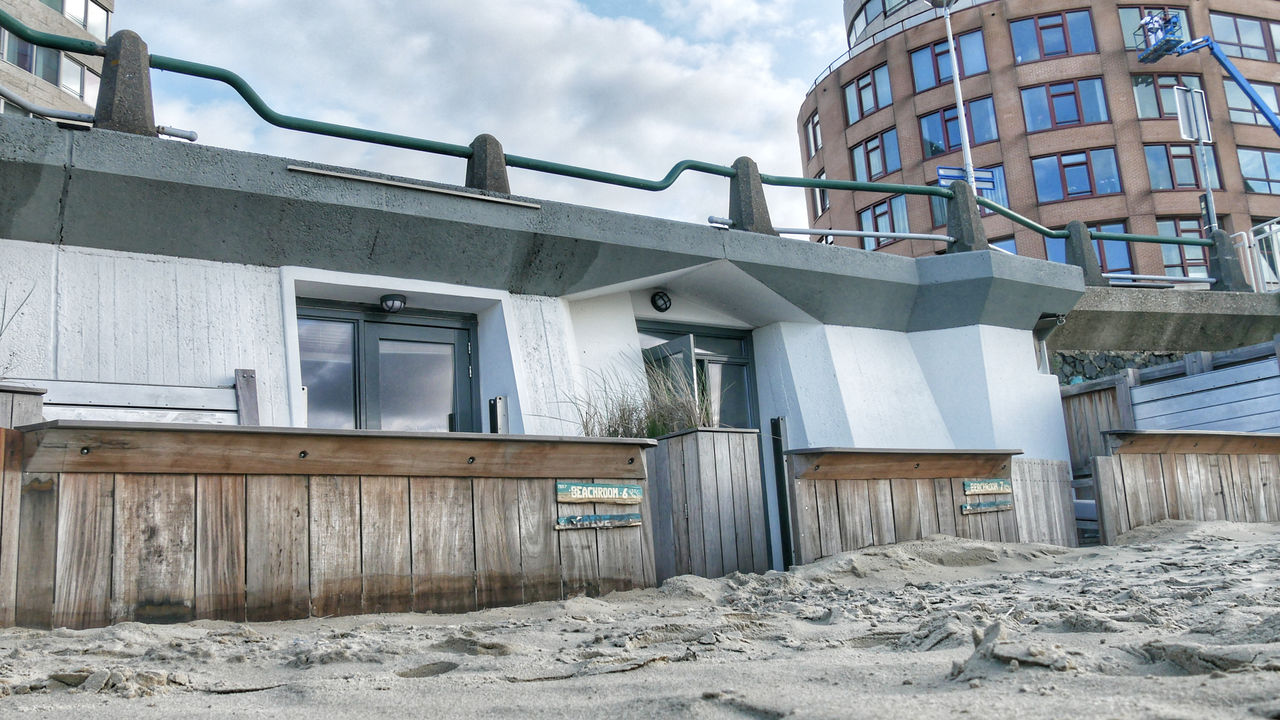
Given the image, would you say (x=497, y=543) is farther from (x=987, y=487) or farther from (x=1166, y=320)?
(x=1166, y=320)

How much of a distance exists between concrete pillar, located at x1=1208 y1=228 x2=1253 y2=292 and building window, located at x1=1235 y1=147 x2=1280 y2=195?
21513 millimetres

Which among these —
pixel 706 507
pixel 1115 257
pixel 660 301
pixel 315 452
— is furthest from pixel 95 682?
pixel 1115 257

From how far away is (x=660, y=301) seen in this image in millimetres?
9531

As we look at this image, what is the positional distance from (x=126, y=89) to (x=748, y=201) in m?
5.30

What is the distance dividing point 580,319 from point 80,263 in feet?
13.0

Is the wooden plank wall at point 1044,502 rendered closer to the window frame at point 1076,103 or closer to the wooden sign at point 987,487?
the wooden sign at point 987,487

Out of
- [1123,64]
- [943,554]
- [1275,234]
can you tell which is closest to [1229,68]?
[1123,64]

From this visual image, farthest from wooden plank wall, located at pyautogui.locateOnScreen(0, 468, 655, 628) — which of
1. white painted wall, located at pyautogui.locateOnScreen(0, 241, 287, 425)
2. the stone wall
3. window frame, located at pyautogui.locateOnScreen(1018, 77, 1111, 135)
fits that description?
window frame, located at pyautogui.locateOnScreen(1018, 77, 1111, 135)

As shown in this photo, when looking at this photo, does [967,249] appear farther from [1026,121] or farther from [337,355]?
[1026,121]

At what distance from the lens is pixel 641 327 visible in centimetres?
960

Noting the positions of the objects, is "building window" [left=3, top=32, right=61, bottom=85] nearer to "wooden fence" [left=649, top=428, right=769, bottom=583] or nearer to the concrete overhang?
the concrete overhang

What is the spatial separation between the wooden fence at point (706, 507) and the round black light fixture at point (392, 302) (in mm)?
2571

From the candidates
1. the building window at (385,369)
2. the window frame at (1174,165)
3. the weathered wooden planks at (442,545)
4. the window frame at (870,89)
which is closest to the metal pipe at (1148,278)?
the building window at (385,369)

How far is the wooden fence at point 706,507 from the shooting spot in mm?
6430
